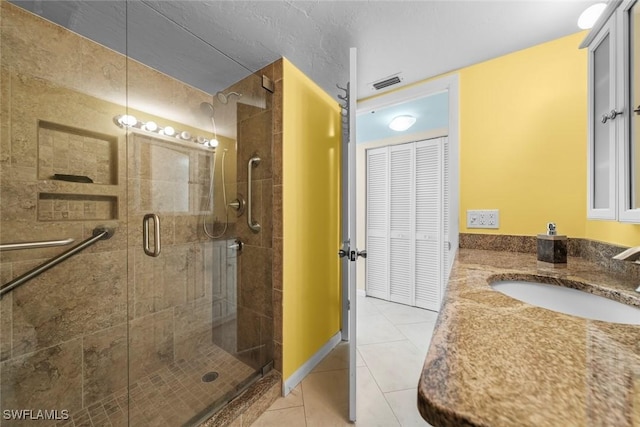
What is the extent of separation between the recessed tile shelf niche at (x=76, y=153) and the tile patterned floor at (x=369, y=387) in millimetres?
1641

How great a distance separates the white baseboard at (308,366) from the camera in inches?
56.8

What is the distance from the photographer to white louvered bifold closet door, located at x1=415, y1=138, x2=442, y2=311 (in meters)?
2.63

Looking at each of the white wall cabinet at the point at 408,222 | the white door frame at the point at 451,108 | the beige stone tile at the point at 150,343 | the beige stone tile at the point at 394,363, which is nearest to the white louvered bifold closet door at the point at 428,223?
the white wall cabinet at the point at 408,222

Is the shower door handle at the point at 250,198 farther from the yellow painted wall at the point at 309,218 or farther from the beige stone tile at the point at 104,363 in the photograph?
the beige stone tile at the point at 104,363

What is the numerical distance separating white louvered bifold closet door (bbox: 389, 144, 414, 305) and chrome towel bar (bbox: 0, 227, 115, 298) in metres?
2.72

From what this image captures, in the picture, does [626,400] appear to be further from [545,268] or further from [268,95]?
[268,95]

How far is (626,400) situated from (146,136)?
76.0 inches

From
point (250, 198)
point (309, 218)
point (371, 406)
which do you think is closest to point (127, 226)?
point (250, 198)

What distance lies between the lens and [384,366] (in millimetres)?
1676

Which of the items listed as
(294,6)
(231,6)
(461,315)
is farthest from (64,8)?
(461,315)

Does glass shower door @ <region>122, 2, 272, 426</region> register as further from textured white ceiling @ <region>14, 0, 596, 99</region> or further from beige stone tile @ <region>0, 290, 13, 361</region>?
beige stone tile @ <region>0, 290, 13, 361</region>

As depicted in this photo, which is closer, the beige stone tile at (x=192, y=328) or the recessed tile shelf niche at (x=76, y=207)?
the recessed tile shelf niche at (x=76, y=207)

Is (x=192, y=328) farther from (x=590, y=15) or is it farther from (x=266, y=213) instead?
(x=590, y=15)

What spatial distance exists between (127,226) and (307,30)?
153cm
